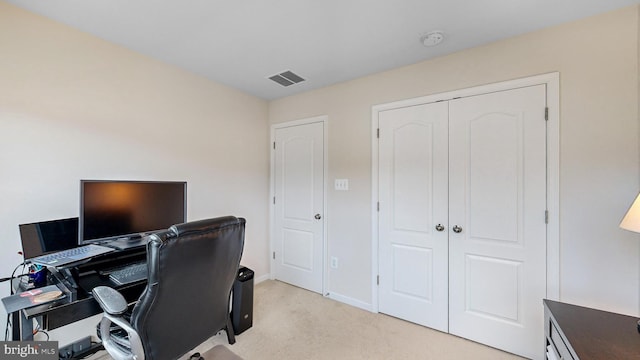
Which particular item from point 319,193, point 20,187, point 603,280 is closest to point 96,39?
point 20,187

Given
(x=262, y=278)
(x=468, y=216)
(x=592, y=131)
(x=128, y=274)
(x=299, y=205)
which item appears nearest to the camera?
(x=128, y=274)

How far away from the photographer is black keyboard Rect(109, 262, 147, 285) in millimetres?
1453

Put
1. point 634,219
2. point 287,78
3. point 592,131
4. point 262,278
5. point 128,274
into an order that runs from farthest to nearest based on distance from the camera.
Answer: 1. point 262,278
2. point 287,78
3. point 592,131
4. point 128,274
5. point 634,219

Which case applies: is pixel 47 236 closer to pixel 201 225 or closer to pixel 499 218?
pixel 201 225

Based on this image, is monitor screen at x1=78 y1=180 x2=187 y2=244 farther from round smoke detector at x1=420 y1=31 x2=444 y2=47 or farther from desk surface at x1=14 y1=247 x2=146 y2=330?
round smoke detector at x1=420 y1=31 x2=444 y2=47

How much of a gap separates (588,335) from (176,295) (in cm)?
182

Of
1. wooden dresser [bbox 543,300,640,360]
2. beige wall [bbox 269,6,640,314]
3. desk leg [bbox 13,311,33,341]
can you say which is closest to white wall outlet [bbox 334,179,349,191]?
beige wall [bbox 269,6,640,314]

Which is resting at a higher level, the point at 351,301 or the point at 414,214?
the point at 414,214

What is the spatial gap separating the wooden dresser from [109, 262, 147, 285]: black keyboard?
6.83 feet

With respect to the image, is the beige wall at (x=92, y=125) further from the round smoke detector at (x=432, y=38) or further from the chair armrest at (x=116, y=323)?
the round smoke detector at (x=432, y=38)

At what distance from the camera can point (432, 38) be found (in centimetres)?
194

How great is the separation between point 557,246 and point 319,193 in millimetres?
2069

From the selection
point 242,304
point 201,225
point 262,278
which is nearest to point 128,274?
point 201,225

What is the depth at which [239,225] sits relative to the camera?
A: 1.47 metres
